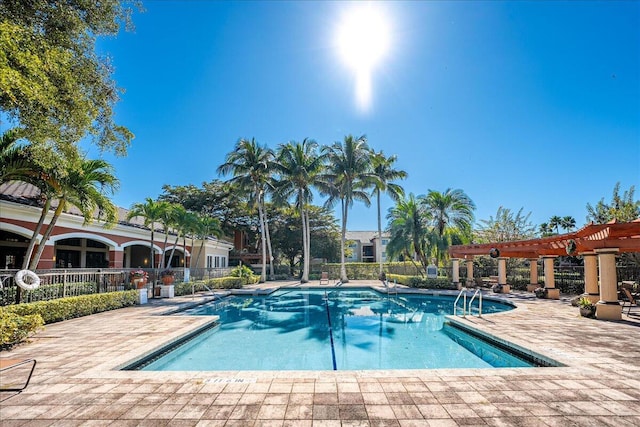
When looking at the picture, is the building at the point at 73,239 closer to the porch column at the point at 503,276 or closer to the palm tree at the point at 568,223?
the porch column at the point at 503,276

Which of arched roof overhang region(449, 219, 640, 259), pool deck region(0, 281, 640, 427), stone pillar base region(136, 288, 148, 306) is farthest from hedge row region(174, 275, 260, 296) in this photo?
arched roof overhang region(449, 219, 640, 259)

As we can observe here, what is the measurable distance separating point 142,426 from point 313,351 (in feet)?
17.6

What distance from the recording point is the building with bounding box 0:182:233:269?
12.6 metres

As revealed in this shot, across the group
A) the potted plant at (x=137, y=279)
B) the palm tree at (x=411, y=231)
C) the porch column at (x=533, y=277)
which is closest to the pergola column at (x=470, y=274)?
the porch column at (x=533, y=277)

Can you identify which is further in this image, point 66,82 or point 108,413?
point 66,82

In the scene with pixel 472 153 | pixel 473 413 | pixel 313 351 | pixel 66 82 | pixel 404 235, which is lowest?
pixel 313 351

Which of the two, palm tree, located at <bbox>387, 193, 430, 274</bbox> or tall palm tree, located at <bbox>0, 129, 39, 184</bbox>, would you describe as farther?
palm tree, located at <bbox>387, 193, 430, 274</bbox>

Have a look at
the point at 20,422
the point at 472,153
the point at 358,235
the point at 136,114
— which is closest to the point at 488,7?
the point at 472,153

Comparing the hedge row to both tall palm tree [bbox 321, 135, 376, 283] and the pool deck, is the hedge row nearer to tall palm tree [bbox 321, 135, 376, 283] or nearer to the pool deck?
tall palm tree [bbox 321, 135, 376, 283]

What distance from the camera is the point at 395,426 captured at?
3273 mm

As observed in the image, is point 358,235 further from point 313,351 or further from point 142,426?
point 142,426

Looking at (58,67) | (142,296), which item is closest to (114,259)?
(142,296)

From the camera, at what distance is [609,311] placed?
9422 millimetres

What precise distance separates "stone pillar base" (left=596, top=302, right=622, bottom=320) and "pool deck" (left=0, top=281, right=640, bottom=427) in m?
3.94
